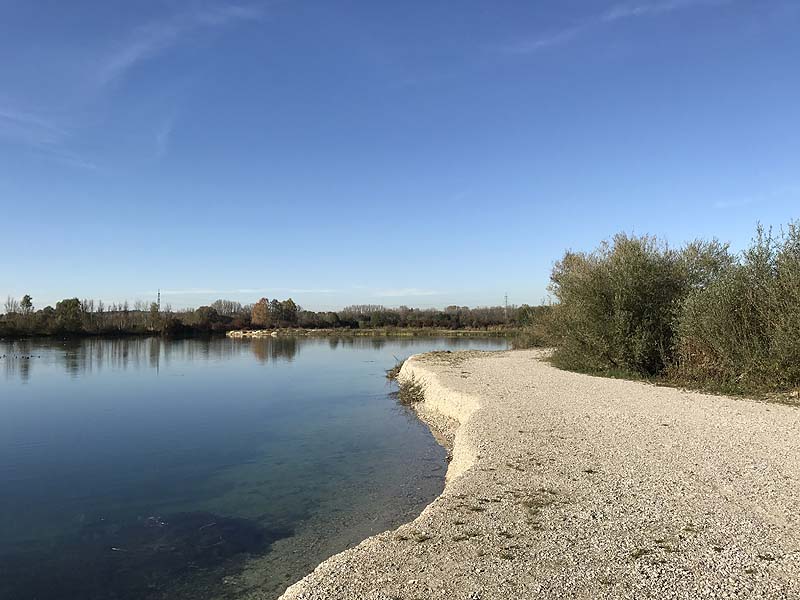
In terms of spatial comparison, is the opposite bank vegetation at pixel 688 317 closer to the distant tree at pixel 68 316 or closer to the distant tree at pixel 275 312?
the distant tree at pixel 68 316

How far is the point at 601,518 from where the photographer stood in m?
5.92

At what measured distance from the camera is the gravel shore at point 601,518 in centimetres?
449

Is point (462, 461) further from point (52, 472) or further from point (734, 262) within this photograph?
point (734, 262)

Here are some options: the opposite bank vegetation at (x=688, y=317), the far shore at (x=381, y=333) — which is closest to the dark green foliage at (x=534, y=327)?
the opposite bank vegetation at (x=688, y=317)

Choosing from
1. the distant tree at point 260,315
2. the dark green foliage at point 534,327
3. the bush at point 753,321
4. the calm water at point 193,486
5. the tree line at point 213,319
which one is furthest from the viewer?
the distant tree at point 260,315

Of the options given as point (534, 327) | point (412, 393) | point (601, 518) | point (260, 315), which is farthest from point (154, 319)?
point (601, 518)

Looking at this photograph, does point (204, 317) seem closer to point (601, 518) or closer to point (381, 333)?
point (381, 333)

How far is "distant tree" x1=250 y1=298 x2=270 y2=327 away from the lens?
9612 centimetres

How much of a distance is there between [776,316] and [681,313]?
3.58 meters

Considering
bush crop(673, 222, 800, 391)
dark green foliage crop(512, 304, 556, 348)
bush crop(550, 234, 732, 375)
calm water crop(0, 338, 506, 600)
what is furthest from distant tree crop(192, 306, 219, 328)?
bush crop(673, 222, 800, 391)

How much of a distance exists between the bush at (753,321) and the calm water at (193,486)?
29.6 feet

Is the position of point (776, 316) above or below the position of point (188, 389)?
above

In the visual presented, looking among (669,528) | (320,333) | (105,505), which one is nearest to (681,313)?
(669,528)

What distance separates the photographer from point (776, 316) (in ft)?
45.8
